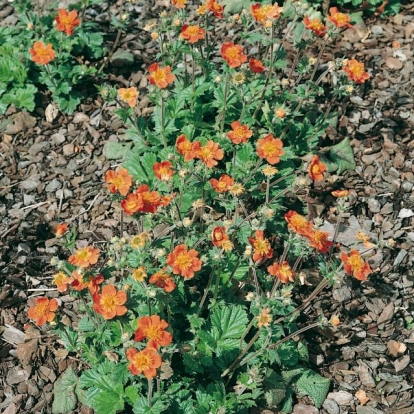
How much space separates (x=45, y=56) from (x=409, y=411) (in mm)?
4155

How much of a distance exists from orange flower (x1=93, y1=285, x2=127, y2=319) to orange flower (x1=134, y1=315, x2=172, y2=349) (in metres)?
0.19

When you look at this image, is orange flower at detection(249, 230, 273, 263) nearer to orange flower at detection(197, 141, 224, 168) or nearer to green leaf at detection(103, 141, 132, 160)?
orange flower at detection(197, 141, 224, 168)

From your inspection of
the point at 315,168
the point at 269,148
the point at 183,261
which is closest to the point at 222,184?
the point at 269,148

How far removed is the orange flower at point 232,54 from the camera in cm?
442

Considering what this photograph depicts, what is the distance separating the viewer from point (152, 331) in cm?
319

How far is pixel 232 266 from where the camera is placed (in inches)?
166

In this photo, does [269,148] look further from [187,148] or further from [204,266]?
[204,266]

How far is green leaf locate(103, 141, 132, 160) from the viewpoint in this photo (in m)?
5.41

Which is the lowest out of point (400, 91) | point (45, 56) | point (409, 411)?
point (409, 411)

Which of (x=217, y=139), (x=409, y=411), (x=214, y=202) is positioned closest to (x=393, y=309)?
(x=409, y=411)

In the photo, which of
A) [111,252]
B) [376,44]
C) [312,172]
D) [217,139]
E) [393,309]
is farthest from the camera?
[376,44]

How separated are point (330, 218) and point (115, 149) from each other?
2.09 metres

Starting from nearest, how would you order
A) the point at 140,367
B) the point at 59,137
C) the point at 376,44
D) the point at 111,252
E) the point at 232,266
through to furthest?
the point at 140,367 < the point at 111,252 < the point at 232,266 < the point at 59,137 < the point at 376,44

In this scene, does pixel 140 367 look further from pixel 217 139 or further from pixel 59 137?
pixel 59 137
